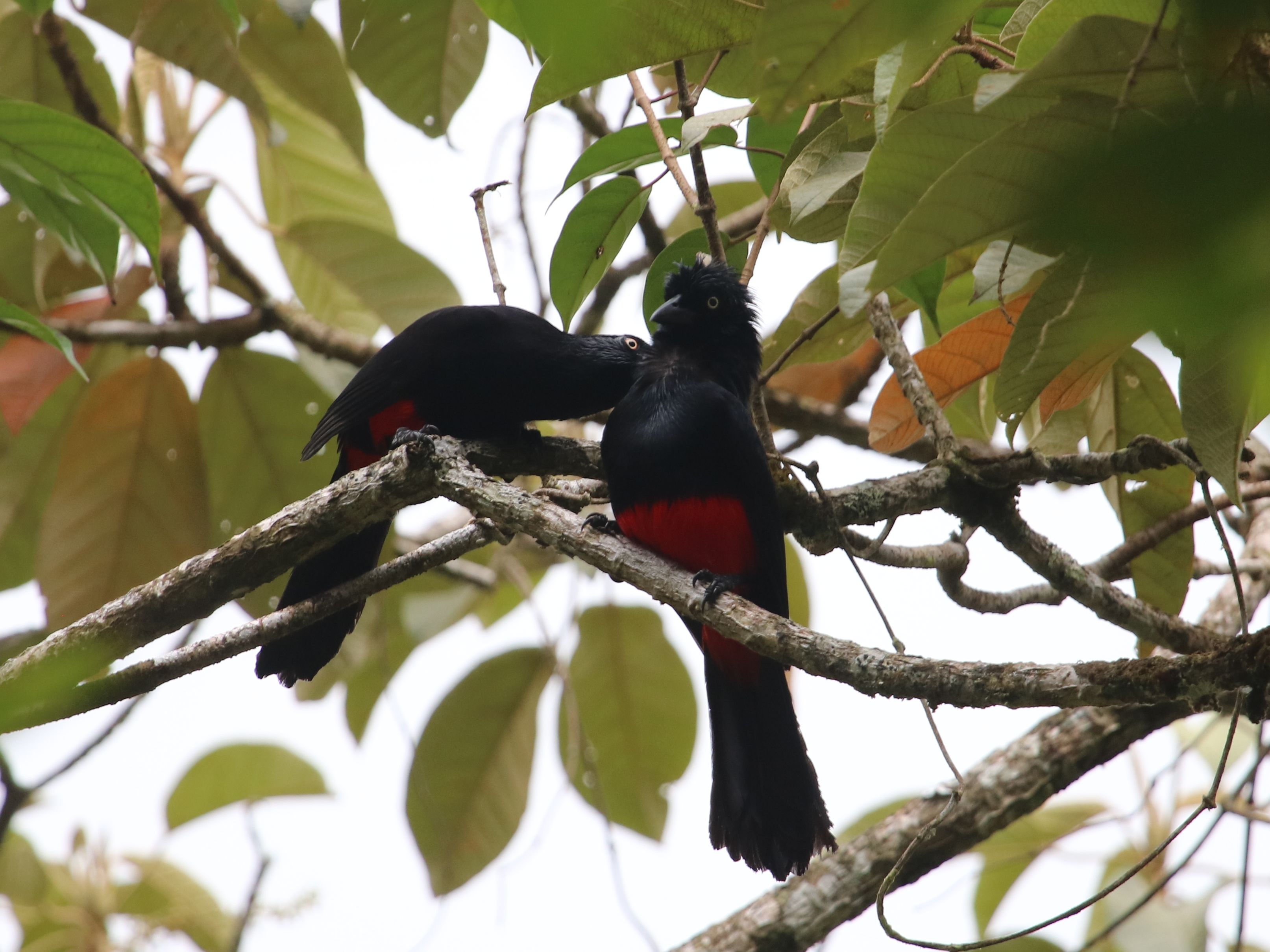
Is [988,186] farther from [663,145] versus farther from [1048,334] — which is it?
[663,145]

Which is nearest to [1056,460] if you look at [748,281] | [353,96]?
[748,281]

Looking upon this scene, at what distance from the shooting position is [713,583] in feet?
6.57

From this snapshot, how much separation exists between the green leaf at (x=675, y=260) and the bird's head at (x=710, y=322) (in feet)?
0.08

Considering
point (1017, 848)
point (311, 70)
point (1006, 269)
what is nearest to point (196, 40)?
point (311, 70)

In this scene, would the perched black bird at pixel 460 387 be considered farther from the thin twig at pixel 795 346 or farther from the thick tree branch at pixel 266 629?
the thin twig at pixel 795 346

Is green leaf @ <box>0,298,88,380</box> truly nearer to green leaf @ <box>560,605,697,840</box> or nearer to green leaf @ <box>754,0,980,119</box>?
green leaf @ <box>754,0,980,119</box>

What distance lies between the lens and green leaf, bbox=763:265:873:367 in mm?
2883

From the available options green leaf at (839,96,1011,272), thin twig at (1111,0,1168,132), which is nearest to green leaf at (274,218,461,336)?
green leaf at (839,96,1011,272)

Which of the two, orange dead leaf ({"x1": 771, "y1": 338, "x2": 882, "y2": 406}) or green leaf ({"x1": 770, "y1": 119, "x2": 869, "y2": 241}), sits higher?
orange dead leaf ({"x1": 771, "y1": 338, "x2": 882, "y2": 406})

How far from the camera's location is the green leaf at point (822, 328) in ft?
9.46

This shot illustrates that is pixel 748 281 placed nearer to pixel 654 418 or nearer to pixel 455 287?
pixel 654 418

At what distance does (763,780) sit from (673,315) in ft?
3.84

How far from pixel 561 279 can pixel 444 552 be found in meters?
0.67

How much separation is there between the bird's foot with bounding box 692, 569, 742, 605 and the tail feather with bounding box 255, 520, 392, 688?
84 cm
